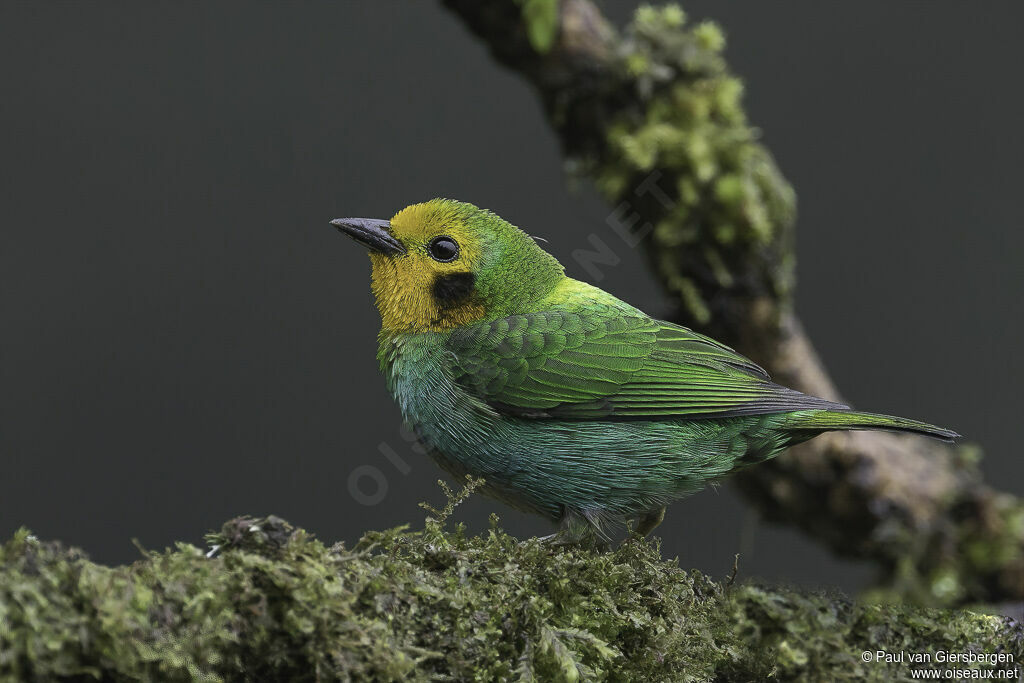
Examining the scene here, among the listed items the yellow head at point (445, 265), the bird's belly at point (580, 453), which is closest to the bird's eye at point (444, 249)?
the yellow head at point (445, 265)

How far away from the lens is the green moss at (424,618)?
5.24ft

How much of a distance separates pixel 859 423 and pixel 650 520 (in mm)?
793

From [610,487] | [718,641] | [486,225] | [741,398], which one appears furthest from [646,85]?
[718,641]

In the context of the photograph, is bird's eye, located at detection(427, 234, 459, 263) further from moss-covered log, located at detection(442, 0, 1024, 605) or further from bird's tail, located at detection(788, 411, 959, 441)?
moss-covered log, located at detection(442, 0, 1024, 605)

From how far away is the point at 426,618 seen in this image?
2.00 metres

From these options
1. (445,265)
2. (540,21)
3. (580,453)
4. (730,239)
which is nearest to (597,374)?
(580,453)

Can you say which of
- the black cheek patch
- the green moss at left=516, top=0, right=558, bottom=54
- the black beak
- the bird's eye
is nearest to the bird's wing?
the black cheek patch

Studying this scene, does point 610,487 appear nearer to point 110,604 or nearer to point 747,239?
point 110,604

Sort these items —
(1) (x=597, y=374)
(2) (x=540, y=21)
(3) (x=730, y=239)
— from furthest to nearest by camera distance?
(3) (x=730, y=239)
(2) (x=540, y=21)
(1) (x=597, y=374)

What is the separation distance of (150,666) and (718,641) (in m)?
1.33

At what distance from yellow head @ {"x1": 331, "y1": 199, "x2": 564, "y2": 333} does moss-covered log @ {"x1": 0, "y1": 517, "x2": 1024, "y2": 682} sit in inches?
40.2

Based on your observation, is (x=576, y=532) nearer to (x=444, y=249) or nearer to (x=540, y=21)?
(x=444, y=249)

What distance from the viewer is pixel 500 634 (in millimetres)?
2055

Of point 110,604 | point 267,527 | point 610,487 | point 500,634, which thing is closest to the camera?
point 110,604
